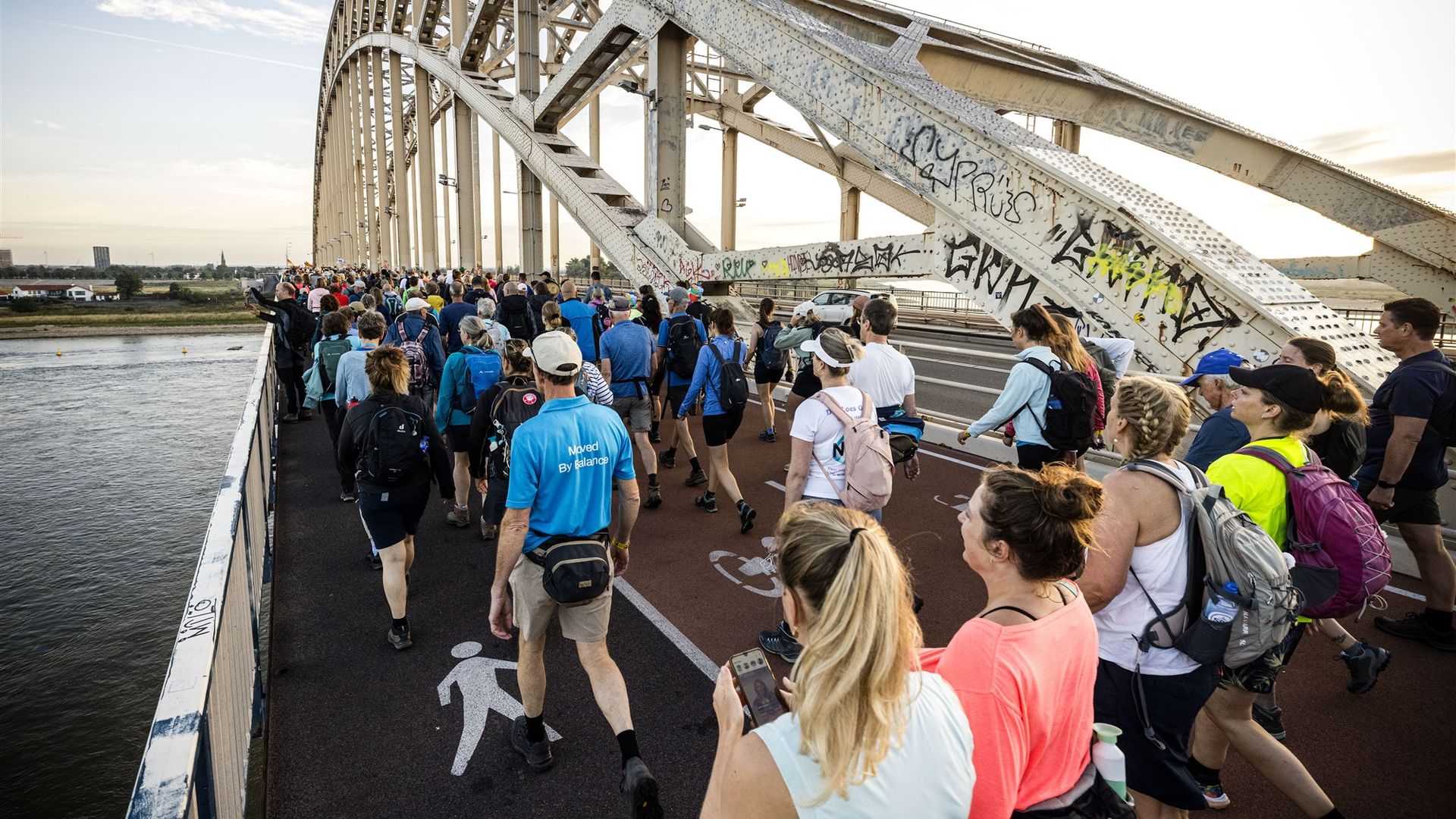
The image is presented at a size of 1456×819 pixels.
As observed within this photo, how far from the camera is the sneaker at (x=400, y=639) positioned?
14.7 ft

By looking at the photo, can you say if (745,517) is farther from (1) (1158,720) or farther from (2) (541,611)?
(1) (1158,720)

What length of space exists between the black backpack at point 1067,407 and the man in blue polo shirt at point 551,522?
292 cm

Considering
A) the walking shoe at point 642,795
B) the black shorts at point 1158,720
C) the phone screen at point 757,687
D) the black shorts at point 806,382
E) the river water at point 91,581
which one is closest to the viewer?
the phone screen at point 757,687

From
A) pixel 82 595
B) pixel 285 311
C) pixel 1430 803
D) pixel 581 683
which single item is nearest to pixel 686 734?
pixel 581 683

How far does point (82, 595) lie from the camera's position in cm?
726

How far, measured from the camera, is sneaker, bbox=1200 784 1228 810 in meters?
3.08

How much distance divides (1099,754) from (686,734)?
93.8 inches

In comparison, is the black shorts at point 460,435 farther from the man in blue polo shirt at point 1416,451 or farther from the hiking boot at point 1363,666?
the man in blue polo shirt at point 1416,451

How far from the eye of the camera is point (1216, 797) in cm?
309

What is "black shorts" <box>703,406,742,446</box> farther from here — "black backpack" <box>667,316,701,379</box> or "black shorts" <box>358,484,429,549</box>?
"black shorts" <box>358,484,429,549</box>

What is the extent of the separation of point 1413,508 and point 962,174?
5964 millimetres

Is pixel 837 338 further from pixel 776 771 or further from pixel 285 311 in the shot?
pixel 285 311

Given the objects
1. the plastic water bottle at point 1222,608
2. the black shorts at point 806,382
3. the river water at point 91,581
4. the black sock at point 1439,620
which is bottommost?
the river water at point 91,581

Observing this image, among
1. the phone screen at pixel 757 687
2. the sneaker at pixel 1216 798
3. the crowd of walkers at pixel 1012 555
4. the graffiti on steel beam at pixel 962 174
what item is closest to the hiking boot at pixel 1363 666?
the crowd of walkers at pixel 1012 555
